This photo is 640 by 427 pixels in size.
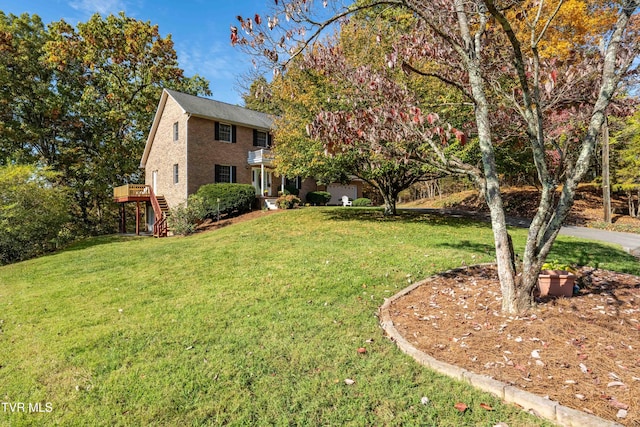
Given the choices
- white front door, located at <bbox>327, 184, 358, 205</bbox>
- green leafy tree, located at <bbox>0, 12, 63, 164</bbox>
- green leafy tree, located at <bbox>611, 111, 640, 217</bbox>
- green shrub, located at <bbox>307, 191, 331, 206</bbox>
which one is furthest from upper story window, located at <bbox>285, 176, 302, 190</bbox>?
green leafy tree, located at <bbox>611, 111, 640, 217</bbox>

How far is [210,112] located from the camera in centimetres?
1969

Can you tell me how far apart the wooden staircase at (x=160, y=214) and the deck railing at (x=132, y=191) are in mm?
366

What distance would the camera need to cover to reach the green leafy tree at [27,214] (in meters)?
13.5

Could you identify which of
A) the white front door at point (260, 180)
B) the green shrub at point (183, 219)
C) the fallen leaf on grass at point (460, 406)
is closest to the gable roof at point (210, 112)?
the white front door at point (260, 180)

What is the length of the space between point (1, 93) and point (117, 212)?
12265 mm

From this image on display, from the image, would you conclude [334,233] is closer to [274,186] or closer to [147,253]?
[147,253]

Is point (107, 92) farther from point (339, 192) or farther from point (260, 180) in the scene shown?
point (339, 192)

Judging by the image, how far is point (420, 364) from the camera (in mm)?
3123

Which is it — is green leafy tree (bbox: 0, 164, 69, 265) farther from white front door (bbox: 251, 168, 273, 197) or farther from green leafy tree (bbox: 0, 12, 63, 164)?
white front door (bbox: 251, 168, 273, 197)

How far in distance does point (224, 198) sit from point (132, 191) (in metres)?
7.53

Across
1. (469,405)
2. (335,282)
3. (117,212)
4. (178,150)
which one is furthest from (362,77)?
(117,212)

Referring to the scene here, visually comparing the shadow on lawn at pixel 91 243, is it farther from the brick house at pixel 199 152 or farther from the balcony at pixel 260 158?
the balcony at pixel 260 158

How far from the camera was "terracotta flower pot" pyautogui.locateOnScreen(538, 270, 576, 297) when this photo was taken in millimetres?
4187

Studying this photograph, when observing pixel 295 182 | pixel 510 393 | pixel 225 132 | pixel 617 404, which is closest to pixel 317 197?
pixel 295 182
